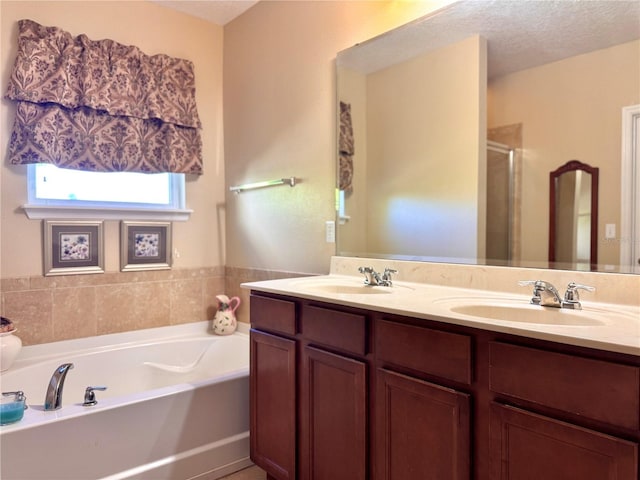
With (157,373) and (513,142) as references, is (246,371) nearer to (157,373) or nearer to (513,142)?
(157,373)

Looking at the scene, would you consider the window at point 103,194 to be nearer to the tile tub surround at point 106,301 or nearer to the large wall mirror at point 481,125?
the tile tub surround at point 106,301

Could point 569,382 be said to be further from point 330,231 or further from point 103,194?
point 103,194

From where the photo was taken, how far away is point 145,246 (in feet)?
8.82

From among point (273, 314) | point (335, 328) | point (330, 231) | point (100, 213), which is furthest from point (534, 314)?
point (100, 213)

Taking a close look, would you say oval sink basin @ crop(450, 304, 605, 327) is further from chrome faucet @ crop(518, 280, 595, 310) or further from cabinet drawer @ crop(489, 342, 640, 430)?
cabinet drawer @ crop(489, 342, 640, 430)

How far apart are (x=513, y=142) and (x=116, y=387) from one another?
2419mm

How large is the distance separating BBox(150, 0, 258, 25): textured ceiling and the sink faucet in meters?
2.42

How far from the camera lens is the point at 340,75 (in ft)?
7.30

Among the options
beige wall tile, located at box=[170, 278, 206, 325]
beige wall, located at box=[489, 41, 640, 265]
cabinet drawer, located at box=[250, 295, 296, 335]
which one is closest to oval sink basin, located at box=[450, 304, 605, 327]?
beige wall, located at box=[489, 41, 640, 265]

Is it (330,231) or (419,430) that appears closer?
(419,430)

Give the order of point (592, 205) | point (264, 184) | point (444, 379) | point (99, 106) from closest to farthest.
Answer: point (444, 379)
point (592, 205)
point (99, 106)
point (264, 184)

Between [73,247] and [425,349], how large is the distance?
211 centimetres

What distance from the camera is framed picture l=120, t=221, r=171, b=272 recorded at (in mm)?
2602

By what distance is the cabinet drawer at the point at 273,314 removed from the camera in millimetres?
1712
